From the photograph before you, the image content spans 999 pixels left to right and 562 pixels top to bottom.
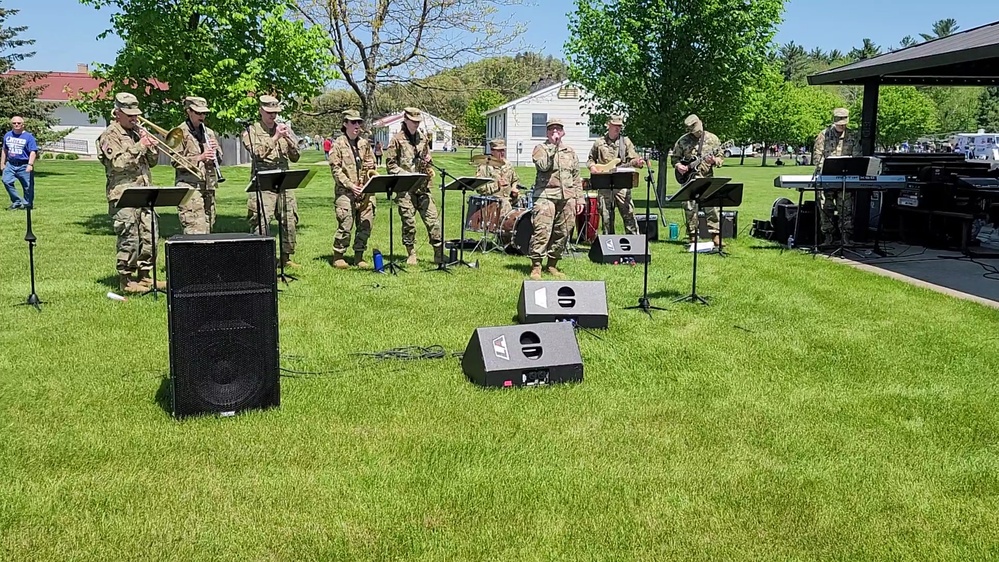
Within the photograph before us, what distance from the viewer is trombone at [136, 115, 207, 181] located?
895 centimetres

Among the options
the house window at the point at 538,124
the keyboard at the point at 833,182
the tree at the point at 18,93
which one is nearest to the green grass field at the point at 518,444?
the keyboard at the point at 833,182

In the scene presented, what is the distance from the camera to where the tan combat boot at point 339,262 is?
1105 cm

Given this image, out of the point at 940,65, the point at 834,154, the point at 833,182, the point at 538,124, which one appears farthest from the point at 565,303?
the point at 538,124

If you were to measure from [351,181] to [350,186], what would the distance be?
0.44ft

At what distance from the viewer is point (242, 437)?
503 cm

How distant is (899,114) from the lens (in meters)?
56.8

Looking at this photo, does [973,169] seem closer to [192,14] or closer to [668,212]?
[668,212]

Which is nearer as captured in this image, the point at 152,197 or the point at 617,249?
the point at 152,197

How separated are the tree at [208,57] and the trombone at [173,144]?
3792mm

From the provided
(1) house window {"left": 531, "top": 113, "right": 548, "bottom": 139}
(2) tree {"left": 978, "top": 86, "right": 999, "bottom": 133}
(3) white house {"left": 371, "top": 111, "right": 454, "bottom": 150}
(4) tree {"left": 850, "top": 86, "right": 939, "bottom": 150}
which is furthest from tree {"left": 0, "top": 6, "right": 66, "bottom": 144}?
(2) tree {"left": 978, "top": 86, "right": 999, "bottom": 133}

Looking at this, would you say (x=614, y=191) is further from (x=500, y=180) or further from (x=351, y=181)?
(x=351, y=181)

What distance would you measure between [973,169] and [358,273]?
9755 millimetres

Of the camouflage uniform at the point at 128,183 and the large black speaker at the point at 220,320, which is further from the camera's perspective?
the camouflage uniform at the point at 128,183

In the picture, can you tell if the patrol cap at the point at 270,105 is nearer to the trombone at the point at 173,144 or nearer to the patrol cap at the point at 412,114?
the trombone at the point at 173,144
